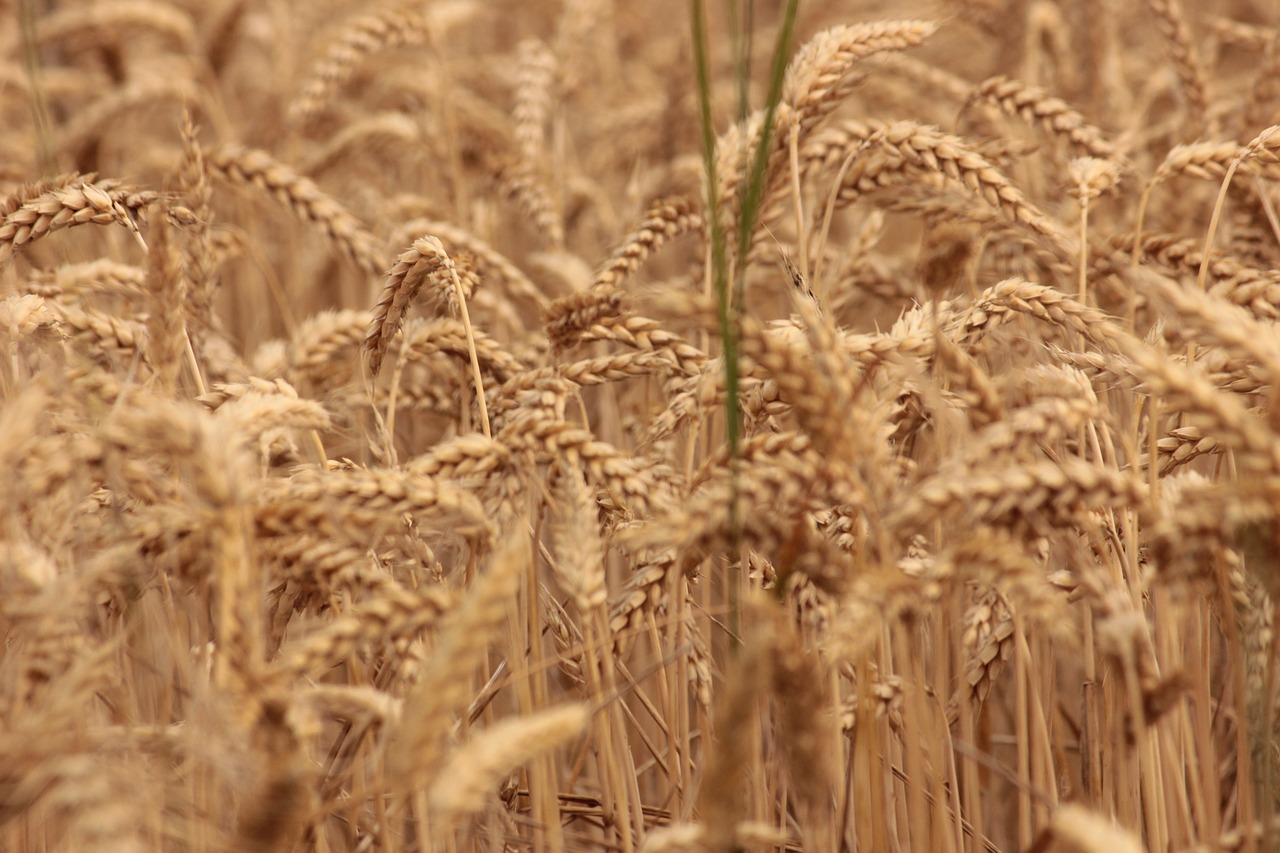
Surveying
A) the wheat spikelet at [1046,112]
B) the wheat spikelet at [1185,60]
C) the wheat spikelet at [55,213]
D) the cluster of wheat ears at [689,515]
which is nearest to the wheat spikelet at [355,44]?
the cluster of wheat ears at [689,515]

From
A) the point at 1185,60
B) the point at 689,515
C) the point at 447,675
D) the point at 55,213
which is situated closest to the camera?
the point at 447,675

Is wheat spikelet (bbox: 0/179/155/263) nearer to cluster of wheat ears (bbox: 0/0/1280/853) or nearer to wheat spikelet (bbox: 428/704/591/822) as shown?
cluster of wheat ears (bbox: 0/0/1280/853)

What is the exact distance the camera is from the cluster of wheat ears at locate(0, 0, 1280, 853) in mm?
1100

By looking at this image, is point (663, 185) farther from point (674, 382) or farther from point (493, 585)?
point (493, 585)

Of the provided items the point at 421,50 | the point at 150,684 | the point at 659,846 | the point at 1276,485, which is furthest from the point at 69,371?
the point at 421,50

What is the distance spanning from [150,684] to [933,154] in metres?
1.62

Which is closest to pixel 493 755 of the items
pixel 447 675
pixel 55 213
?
pixel 447 675

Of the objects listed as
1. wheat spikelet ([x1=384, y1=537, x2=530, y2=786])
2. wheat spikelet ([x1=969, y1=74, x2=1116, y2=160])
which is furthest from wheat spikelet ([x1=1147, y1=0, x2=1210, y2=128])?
wheat spikelet ([x1=384, y1=537, x2=530, y2=786])

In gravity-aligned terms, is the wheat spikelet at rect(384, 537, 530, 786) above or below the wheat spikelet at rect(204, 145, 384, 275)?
below

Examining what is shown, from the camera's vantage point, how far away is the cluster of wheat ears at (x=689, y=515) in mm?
1100

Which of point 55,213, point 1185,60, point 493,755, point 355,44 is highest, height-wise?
point 355,44

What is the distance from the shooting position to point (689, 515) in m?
1.18

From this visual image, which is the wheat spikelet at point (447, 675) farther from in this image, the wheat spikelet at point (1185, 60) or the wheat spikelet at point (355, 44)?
the wheat spikelet at point (1185, 60)

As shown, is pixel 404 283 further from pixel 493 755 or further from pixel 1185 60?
pixel 1185 60
